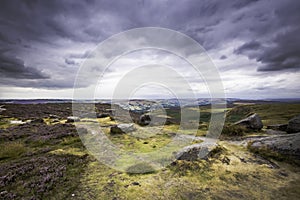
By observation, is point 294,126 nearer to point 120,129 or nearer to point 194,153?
point 194,153

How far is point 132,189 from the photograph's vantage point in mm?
7066

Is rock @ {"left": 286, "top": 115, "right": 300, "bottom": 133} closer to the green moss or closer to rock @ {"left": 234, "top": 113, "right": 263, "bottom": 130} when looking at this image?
rock @ {"left": 234, "top": 113, "right": 263, "bottom": 130}

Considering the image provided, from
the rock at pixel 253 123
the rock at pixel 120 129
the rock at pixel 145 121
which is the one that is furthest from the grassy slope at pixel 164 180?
the rock at pixel 145 121

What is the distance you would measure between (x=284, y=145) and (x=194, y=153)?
643 cm

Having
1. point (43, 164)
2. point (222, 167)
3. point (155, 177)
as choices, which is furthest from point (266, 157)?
point (43, 164)

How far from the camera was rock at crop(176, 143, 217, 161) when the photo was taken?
10.3 meters

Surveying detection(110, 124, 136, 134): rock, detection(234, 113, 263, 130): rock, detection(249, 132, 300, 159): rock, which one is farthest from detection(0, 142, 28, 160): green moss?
detection(234, 113, 263, 130): rock

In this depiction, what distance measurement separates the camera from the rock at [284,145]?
1031cm

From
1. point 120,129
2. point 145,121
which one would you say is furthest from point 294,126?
point 120,129

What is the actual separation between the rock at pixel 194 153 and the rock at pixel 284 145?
4.19 metres

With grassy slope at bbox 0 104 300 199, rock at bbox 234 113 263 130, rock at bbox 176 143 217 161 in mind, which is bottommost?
grassy slope at bbox 0 104 300 199

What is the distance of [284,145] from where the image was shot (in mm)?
10922

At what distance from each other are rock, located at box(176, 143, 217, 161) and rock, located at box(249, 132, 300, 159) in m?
4.19

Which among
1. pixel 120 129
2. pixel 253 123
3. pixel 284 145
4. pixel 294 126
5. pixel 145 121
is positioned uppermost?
pixel 294 126
